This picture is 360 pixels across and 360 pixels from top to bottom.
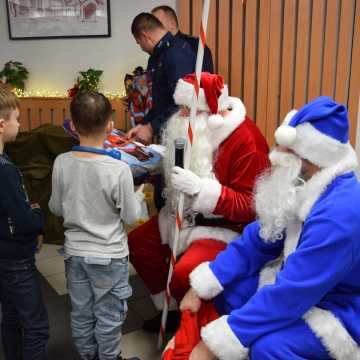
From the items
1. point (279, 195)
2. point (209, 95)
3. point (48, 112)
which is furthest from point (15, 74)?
point (279, 195)

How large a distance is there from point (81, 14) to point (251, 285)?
3.88 metres

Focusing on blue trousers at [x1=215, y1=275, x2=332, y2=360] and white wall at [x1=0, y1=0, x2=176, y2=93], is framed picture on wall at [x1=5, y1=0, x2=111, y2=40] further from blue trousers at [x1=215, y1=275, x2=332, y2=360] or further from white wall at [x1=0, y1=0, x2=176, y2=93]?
blue trousers at [x1=215, y1=275, x2=332, y2=360]

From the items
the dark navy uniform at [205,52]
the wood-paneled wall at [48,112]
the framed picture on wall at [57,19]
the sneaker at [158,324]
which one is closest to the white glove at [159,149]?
the sneaker at [158,324]

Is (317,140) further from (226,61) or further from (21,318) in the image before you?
(226,61)

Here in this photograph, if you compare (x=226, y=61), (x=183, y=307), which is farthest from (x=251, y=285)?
(x=226, y=61)

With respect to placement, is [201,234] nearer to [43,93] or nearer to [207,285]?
[207,285]

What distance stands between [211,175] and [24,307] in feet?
3.33

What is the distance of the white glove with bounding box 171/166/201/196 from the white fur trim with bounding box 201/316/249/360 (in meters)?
0.69

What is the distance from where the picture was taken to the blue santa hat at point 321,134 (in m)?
1.49

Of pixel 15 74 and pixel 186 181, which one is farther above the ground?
pixel 15 74

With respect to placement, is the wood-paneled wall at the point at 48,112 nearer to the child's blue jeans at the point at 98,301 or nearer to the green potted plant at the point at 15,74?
the green potted plant at the point at 15,74

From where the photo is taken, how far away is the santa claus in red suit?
2053 mm

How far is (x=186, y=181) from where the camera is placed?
204 cm

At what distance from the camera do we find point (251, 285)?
1.75m
